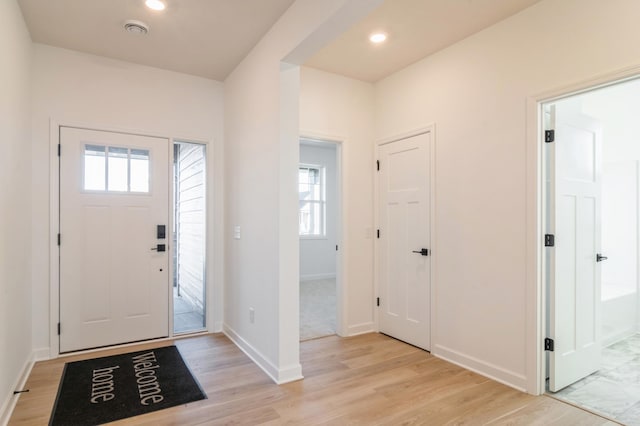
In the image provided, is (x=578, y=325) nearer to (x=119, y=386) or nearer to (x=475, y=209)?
(x=475, y=209)

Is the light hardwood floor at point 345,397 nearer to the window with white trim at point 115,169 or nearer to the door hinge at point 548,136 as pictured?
the window with white trim at point 115,169

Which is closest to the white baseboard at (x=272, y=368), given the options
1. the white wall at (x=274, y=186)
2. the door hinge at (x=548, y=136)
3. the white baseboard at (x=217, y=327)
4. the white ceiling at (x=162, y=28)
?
the white wall at (x=274, y=186)

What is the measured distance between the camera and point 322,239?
26.2 ft

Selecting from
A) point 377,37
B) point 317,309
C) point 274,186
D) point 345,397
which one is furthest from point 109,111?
point 317,309

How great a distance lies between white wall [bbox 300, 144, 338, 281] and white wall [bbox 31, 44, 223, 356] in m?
3.70

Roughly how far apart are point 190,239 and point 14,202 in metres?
2.73

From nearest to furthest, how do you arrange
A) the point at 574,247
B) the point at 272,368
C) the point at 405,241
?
the point at 574,247
the point at 272,368
the point at 405,241

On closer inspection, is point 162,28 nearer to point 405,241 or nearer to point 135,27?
point 135,27

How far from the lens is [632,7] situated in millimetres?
2158

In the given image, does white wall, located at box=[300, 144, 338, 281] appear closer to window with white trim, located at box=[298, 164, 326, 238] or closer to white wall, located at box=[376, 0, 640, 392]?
window with white trim, located at box=[298, 164, 326, 238]

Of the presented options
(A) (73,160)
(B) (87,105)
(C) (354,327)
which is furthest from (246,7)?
(C) (354,327)

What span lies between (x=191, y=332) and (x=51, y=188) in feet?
6.42

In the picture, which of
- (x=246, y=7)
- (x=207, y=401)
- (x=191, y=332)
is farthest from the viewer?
(x=191, y=332)

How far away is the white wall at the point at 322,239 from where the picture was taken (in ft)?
25.4
